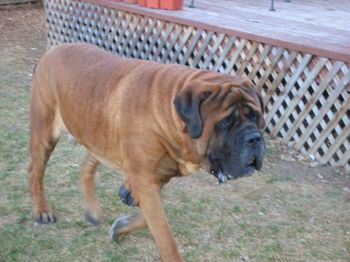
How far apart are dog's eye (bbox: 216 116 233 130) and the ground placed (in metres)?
1.33

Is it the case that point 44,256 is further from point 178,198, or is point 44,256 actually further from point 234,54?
point 234,54

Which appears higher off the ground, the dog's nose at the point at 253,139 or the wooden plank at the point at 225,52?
the dog's nose at the point at 253,139

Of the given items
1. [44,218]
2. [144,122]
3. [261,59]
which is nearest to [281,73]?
[261,59]

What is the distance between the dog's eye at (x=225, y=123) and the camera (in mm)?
2948

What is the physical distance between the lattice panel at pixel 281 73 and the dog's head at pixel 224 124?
8.50 ft

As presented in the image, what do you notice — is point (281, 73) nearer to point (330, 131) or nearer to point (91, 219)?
point (330, 131)

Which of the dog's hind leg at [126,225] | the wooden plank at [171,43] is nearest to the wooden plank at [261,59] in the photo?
the wooden plank at [171,43]

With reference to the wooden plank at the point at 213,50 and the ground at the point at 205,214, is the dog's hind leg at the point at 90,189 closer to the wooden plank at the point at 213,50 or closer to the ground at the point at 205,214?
the ground at the point at 205,214

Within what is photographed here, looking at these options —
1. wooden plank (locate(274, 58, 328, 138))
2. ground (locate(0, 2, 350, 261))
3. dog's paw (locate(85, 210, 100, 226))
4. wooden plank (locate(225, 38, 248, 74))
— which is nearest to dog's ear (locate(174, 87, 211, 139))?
ground (locate(0, 2, 350, 261))

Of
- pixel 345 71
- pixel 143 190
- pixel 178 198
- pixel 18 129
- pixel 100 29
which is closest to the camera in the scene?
pixel 143 190

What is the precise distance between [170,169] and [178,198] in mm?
1503

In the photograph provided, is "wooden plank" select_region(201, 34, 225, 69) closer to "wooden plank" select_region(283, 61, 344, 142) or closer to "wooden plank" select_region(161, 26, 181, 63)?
"wooden plank" select_region(161, 26, 181, 63)

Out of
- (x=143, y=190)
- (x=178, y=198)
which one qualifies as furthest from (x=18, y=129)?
(x=143, y=190)

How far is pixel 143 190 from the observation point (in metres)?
3.32
